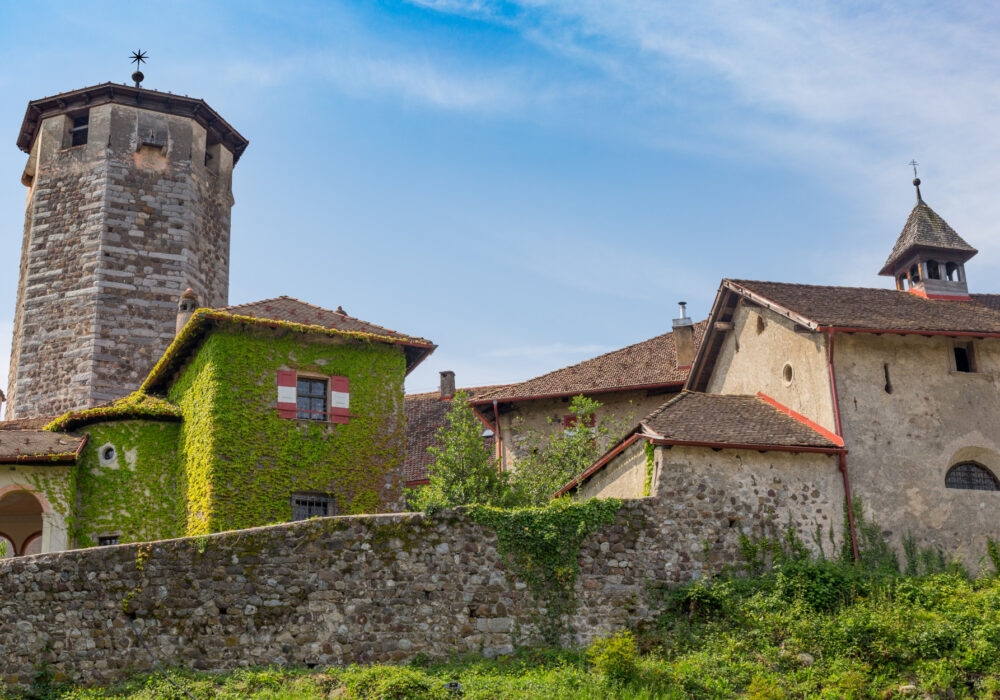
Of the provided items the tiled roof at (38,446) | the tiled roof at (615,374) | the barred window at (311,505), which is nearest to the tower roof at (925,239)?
the tiled roof at (615,374)

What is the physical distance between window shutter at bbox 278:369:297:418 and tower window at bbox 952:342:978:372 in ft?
49.3

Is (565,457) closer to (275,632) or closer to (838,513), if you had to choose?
(838,513)

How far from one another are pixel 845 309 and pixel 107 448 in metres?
17.6

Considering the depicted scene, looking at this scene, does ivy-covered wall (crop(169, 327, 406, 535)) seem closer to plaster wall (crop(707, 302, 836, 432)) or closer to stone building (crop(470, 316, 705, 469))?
stone building (crop(470, 316, 705, 469))

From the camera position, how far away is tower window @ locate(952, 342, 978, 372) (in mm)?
23406

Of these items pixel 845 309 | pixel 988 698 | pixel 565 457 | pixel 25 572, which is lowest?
pixel 988 698

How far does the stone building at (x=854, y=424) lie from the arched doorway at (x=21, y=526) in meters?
15.3

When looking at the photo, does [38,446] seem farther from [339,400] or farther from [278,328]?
[339,400]

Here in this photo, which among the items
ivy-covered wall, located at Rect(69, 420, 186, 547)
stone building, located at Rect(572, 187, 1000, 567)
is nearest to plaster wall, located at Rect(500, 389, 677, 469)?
stone building, located at Rect(572, 187, 1000, 567)

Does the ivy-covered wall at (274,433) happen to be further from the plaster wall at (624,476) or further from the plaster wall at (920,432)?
the plaster wall at (920,432)

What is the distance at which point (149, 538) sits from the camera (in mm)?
24594

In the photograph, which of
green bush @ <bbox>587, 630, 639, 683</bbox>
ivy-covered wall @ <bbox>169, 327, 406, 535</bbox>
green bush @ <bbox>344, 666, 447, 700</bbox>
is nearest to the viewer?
green bush @ <bbox>344, 666, 447, 700</bbox>

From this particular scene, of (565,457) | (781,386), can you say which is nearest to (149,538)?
(565,457)

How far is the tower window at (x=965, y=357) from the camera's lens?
76.8 feet
